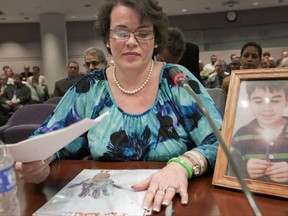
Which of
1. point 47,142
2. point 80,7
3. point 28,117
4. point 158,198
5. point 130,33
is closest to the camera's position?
point 47,142

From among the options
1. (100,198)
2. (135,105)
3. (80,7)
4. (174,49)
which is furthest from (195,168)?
(80,7)

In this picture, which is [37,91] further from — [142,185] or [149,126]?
[142,185]

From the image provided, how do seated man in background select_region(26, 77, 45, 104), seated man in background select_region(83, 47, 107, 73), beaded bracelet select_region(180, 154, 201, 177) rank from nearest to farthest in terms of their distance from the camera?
beaded bracelet select_region(180, 154, 201, 177) < seated man in background select_region(83, 47, 107, 73) < seated man in background select_region(26, 77, 45, 104)

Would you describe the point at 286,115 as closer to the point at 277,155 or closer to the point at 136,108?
the point at 277,155

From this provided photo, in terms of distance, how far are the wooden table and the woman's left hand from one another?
0.07 ft

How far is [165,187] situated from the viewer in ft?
2.60

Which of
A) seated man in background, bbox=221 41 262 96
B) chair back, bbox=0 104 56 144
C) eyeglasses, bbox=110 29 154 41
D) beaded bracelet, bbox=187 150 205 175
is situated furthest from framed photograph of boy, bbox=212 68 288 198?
seated man in background, bbox=221 41 262 96

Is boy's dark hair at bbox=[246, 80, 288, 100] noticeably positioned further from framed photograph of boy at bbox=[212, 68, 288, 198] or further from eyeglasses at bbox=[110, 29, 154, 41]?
eyeglasses at bbox=[110, 29, 154, 41]

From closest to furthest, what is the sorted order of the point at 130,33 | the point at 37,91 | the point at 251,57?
the point at 130,33 → the point at 251,57 → the point at 37,91

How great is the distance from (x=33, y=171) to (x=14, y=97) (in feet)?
19.4

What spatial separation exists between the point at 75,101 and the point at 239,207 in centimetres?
77

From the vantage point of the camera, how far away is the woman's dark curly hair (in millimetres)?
1195

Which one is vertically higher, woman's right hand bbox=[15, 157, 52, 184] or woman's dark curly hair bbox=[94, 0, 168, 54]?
woman's dark curly hair bbox=[94, 0, 168, 54]

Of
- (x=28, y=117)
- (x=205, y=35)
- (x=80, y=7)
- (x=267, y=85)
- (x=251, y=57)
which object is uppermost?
(x=80, y=7)
